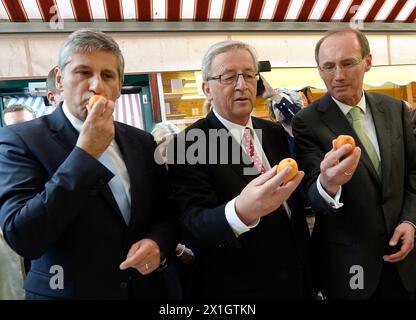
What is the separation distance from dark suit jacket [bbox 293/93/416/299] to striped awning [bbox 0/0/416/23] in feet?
11.1

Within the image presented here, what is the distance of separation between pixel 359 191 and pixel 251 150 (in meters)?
0.45

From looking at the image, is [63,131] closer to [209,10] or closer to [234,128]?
[234,128]

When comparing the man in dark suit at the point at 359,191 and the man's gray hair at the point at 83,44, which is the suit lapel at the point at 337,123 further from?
the man's gray hair at the point at 83,44

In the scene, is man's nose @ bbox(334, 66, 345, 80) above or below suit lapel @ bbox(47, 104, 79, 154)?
above

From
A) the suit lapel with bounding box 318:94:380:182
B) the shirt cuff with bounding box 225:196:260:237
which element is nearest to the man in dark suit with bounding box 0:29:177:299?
the shirt cuff with bounding box 225:196:260:237

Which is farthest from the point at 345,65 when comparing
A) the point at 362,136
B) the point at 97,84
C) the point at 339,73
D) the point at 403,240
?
the point at 97,84

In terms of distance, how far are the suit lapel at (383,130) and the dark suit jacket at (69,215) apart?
85cm

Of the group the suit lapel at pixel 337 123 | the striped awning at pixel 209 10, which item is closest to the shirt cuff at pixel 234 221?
the suit lapel at pixel 337 123

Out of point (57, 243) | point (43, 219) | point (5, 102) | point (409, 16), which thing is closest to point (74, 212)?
point (43, 219)

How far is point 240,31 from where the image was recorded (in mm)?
Result: 4508

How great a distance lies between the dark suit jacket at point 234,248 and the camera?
1.13 metres

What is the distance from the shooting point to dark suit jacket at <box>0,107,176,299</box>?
85cm

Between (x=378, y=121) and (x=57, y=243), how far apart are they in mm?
1279

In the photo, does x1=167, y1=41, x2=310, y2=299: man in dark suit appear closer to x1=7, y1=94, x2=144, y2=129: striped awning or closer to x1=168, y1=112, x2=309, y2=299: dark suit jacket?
x1=168, y1=112, x2=309, y2=299: dark suit jacket
